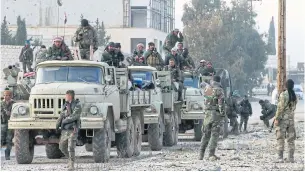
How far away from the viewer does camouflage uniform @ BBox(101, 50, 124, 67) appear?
2520 cm

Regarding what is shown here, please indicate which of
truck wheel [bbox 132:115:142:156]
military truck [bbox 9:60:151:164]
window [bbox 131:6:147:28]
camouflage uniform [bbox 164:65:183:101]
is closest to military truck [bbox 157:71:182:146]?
camouflage uniform [bbox 164:65:183:101]

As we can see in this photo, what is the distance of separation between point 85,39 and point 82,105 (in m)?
4.35

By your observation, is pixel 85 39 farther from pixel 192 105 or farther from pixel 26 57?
pixel 26 57

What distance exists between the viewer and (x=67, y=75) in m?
22.3

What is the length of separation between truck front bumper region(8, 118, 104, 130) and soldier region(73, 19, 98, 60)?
4463 mm

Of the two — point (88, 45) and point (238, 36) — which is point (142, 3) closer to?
point (238, 36)

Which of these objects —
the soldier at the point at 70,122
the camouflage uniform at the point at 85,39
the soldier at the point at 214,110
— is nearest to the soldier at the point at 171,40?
the camouflage uniform at the point at 85,39

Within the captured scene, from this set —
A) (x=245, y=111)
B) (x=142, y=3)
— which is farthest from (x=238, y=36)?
(x=245, y=111)

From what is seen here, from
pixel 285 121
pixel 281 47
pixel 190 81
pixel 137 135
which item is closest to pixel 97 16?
pixel 190 81

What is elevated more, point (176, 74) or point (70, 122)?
point (176, 74)

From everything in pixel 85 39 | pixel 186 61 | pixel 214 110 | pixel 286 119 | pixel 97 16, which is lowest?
pixel 286 119

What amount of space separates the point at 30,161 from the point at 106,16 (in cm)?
5942

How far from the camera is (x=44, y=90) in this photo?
21.6 m

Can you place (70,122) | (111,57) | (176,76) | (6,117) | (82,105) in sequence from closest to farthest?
1. (70,122)
2. (82,105)
3. (6,117)
4. (111,57)
5. (176,76)
